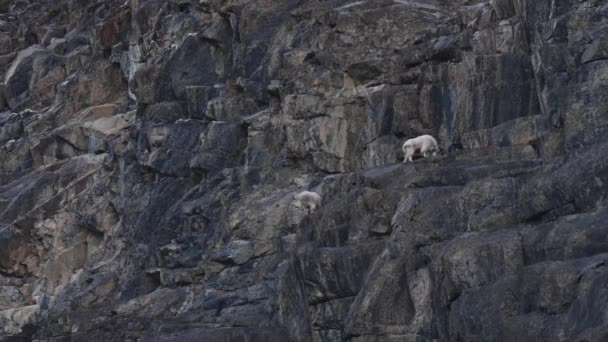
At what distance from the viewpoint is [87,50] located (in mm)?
93688

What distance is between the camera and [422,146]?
1986 inches

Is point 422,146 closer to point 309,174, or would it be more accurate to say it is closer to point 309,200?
point 309,200

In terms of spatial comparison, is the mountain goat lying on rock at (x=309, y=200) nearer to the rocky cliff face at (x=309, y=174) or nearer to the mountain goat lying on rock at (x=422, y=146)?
the rocky cliff face at (x=309, y=174)

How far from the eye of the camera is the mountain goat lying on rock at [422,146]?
50281 mm

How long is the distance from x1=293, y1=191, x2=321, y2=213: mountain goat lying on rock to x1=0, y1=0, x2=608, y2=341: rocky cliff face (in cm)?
83

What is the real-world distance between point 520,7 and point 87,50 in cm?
4653

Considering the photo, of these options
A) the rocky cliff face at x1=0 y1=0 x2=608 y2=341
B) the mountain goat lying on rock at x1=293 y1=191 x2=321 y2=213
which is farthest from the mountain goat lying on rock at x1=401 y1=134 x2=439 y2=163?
the mountain goat lying on rock at x1=293 y1=191 x2=321 y2=213

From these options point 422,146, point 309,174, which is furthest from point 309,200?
point 309,174

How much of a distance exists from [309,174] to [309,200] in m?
6.68

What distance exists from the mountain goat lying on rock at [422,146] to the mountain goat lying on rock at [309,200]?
3901mm

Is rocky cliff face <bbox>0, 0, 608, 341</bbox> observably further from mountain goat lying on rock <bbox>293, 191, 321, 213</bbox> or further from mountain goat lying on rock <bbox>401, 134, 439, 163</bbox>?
mountain goat lying on rock <bbox>293, 191, 321, 213</bbox>

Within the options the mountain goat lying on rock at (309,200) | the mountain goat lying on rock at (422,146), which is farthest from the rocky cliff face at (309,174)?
the mountain goat lying on rock at (309,200)

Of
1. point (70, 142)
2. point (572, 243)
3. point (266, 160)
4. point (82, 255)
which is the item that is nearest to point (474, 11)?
point (266, 160)

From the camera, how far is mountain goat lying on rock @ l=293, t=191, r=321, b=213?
53062 millimetres
